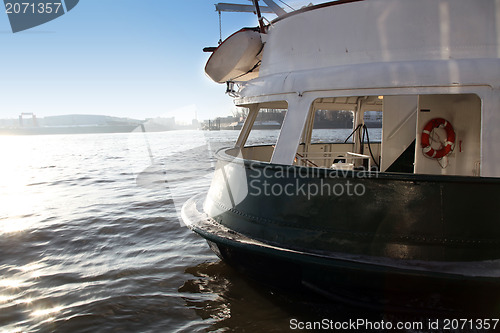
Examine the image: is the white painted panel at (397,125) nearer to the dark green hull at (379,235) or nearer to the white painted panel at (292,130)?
the white painted panel at (292,130)

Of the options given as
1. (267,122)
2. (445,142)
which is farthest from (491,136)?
(267,122)

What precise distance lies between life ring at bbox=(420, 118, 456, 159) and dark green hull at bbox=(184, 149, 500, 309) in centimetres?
184

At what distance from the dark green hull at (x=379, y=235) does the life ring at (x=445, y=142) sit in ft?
6.04

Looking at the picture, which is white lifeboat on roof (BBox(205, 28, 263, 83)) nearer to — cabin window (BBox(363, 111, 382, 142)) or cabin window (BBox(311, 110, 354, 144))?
cabin window (BBox(311, 110, 354, 144))

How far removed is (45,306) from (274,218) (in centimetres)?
340

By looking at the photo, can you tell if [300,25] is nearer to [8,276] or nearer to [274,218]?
[274,218]

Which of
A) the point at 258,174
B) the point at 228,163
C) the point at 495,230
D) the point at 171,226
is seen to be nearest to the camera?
the point at 495,230

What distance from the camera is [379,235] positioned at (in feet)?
12.2

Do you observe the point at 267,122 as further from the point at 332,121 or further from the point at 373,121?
the point at 373,121

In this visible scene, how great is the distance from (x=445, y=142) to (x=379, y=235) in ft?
7.66

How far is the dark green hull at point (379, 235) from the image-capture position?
11.6ft

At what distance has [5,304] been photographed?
5.05 meters

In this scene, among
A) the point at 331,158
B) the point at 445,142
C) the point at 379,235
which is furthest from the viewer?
the point at 331,158

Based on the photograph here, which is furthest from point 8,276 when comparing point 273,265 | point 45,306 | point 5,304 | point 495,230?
point 495,230
